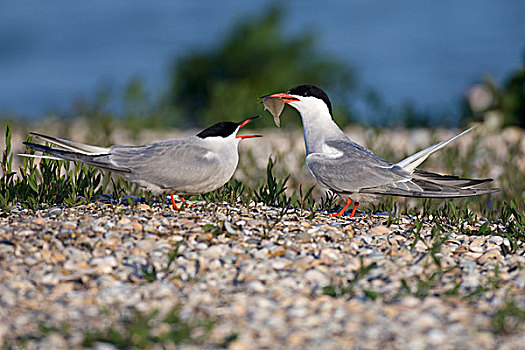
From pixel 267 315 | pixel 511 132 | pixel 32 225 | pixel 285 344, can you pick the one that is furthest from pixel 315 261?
pixel 511 132

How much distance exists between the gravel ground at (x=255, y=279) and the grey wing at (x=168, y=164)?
211 mm

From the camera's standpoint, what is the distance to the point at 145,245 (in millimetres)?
3312

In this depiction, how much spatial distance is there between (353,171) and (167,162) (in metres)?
1.16

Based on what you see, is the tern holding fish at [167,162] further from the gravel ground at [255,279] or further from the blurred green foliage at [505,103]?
the blurred green foliage at [505,103]

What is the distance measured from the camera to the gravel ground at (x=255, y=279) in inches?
96.5

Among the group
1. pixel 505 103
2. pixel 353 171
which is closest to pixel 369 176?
pixel 353 171

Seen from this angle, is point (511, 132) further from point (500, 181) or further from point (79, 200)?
point (79, 200)

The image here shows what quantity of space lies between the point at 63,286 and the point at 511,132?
23.5ft

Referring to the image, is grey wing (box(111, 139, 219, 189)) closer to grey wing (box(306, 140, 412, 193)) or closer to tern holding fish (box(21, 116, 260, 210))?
tern holding fish (box(21, 116, 260, 210))

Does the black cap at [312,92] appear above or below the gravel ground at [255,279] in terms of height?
above

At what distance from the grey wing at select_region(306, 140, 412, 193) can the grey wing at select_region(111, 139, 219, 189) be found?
26.9 inches

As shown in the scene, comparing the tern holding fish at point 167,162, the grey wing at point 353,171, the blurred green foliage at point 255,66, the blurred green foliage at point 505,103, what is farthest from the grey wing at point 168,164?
the blurred green foliage at point 255,66

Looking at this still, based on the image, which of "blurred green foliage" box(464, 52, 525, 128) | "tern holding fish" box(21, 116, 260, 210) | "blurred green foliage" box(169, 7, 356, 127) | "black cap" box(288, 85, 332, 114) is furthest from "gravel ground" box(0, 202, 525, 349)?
"blurred green foliage" box(169, 7, 356, 127)

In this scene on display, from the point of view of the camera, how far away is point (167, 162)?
397 centimetres
